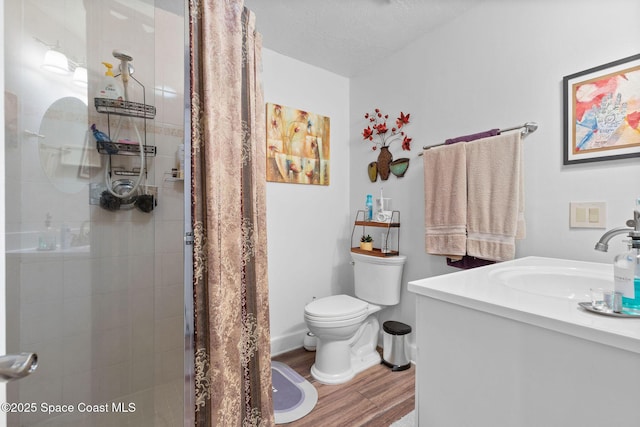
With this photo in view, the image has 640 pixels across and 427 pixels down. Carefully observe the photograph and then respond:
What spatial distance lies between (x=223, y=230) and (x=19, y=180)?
0.59m

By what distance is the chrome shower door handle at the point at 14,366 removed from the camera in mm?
415

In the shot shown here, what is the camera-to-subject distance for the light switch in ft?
4.23

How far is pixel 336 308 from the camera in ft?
6.10

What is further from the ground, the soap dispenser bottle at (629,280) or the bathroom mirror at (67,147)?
the bathroom mirror at (67,147)

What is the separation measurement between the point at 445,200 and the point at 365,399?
1.28 meters

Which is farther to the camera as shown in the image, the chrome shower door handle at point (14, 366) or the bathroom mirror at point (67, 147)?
the bathroom mirror at point (67, 147)

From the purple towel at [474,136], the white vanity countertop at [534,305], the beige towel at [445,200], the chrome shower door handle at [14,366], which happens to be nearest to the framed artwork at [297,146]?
the beige towel at [445,200]

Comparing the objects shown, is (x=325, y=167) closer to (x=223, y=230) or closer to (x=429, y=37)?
(x=429, y=37)

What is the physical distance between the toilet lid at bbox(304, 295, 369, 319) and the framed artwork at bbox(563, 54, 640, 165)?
54.9 inches

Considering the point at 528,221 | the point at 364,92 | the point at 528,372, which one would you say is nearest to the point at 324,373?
the point at 528,372

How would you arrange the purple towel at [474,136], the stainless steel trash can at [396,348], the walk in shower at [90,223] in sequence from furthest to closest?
the stainless steel trash can at [396,348], the purple towel at [474,136], the walk in shower at [90,223]

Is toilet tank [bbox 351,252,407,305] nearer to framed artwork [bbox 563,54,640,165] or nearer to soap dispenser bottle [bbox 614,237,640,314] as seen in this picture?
framed artwork [bbox 563,54,640,165]

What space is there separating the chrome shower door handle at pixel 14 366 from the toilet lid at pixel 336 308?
1.46m

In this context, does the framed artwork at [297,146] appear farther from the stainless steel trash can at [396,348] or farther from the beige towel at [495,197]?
the stainless steel trash can at [396,348]
